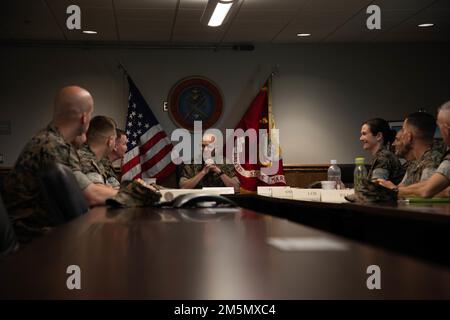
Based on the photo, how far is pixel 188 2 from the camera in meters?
5.29

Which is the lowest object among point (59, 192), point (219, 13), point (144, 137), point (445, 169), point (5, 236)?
point (5, 236)

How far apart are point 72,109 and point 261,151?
4.11 metres

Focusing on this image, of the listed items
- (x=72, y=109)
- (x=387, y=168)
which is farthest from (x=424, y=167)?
(x=72, y=109)

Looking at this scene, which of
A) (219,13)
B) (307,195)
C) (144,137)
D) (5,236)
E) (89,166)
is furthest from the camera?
(144,137)

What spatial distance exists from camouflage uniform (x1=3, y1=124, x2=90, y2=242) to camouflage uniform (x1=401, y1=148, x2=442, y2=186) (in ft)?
8.11

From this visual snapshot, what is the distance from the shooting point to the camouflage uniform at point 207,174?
605 cm

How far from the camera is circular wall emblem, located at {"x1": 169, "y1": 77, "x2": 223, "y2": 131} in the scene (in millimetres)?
6953

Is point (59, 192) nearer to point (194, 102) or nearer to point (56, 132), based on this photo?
point (56, 132)

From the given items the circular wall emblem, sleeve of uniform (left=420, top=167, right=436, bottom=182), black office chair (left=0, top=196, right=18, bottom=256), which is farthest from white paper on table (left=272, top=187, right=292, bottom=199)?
the circular wall emblem

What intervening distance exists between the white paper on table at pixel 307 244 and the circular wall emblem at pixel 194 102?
6227 mm

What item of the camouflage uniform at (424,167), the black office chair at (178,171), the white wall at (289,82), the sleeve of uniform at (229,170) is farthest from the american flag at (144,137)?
the camouflage uniform at (424,167)

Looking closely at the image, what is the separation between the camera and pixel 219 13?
17.3ft

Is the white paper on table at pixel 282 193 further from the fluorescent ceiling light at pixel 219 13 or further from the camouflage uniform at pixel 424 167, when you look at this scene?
the fluorescent ceiling light at pixel 219 13
